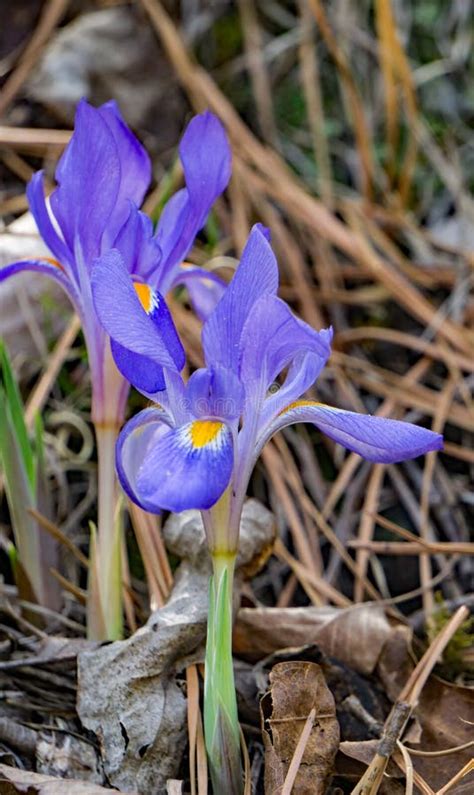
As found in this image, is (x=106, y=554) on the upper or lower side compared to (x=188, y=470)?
lower

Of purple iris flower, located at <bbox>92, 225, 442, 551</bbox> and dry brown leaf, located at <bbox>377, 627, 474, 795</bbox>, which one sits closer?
purple iris flower, located at <bbox>92, 225, 442, 551</bbox>

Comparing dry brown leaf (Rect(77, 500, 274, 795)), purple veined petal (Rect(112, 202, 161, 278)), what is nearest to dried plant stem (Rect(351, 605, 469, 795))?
dry brown leaf (Rect(77, 500, 274, 795))

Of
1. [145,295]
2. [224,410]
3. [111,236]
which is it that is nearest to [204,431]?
[224,410]

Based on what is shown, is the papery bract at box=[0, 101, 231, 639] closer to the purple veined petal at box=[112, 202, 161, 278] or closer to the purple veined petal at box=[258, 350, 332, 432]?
the purple veined petal at box=[112, 202, 161, 278]

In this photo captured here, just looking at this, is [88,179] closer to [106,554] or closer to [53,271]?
[53,271]

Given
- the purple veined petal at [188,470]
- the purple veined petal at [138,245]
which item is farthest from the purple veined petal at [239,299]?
the purple veined petal at [138,245]

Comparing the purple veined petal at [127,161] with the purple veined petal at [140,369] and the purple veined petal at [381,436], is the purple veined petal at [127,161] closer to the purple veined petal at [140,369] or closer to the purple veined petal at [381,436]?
the purple veined petal at [140,369]

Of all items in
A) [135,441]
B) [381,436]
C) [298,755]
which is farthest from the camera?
[135,441]
